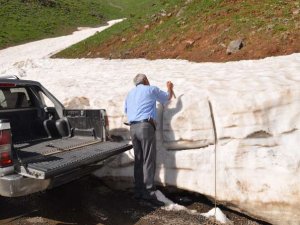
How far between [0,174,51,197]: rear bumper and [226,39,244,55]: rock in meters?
9.31

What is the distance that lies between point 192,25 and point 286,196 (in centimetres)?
1256

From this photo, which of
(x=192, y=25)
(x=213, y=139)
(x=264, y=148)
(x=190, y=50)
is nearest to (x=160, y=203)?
(x=213, y=139)

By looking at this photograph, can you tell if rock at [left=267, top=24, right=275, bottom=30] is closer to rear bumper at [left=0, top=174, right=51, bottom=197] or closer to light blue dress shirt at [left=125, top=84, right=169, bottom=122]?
light blue dress shirt at [left=125, top=84, right=169, bottom=122]

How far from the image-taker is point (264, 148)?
21.0ft

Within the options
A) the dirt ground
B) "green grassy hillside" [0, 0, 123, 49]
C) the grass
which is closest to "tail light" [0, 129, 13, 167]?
the dirt ground

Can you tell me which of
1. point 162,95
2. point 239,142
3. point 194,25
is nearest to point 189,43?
point 194,25

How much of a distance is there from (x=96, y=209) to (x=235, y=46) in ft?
27.9

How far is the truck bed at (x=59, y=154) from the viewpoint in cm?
559

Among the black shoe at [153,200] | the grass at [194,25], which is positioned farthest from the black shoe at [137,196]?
the grass at [194,25]

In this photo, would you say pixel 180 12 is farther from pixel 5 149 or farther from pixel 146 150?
pixel 5 149

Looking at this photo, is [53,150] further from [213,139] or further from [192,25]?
[192,25]

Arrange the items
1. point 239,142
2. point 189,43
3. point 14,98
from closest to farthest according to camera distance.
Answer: point 239,142 < point 14,98 < point 189,43

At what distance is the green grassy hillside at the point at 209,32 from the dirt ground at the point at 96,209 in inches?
266

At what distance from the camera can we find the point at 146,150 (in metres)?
6.88
